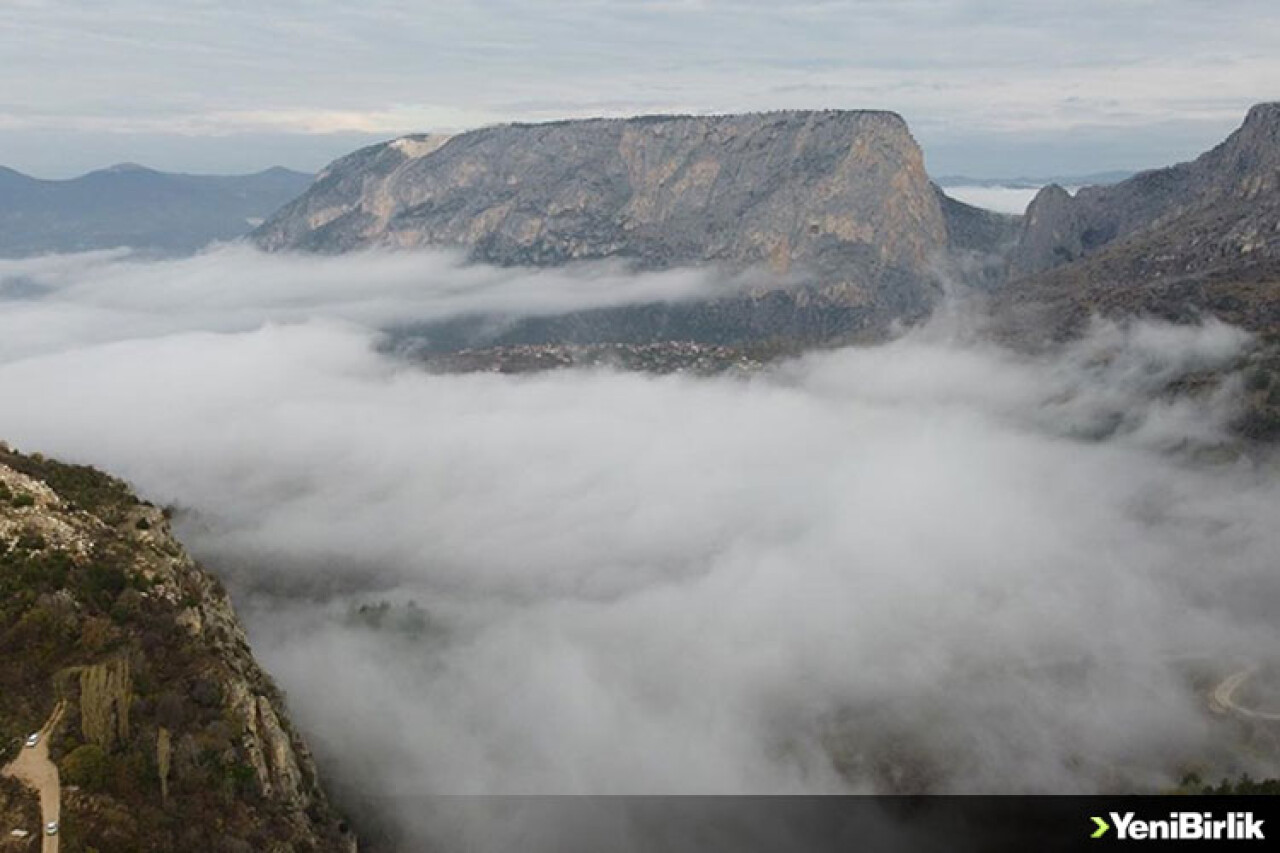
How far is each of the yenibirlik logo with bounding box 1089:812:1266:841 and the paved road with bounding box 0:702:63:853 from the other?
100m

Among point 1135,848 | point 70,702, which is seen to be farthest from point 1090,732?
point 70,702

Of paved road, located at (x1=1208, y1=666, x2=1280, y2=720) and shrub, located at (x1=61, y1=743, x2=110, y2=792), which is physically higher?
shrub, located at (x1=61, y1=743, x2=110, y2=792)

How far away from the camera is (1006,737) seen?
19138cm

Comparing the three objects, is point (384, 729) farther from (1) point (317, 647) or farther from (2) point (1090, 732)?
(2) point (1090, 732)

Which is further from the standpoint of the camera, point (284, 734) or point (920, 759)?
point (920, 759)

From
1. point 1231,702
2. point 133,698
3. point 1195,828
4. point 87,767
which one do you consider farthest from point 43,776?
point 1231,702

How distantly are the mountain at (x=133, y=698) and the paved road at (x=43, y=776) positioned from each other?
0.24m

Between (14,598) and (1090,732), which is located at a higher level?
(14,598)

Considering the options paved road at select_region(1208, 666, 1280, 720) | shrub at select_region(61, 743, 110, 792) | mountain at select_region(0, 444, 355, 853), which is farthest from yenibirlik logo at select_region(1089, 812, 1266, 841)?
shrub at select_region(61, 743, 110, 792)

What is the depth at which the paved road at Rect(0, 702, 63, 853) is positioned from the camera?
64.7 metres

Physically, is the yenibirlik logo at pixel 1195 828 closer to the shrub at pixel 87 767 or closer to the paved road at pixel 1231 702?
the paved road at pixel 1231 702

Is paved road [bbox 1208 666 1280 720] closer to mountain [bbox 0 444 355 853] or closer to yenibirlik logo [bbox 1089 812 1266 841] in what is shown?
yenibirlik logo [bbox 1089 812 1266 841]

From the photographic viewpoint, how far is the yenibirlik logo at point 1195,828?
99.8 metres

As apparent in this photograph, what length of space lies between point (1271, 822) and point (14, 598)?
5172 inches
